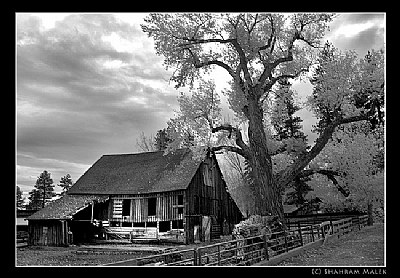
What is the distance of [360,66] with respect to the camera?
13.2m

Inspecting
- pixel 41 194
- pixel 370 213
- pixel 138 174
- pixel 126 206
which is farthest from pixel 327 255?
pixel 41 194

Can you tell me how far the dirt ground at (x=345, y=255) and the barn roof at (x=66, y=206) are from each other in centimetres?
1228

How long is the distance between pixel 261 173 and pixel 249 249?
271 cm

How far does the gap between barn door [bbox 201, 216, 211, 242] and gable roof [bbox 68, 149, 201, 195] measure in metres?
2.32

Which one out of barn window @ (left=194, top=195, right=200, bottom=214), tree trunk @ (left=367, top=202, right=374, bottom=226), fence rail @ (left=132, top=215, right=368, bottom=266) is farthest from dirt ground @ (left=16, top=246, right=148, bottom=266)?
tree trunk @ (left=367, top=202, right=374, bottom=226)

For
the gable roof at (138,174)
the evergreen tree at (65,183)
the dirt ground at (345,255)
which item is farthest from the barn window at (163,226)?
the dirt ground at (345,255)

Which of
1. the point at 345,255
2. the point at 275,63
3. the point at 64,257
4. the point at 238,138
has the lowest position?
the point at 64,257

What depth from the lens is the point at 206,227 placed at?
2141 centimetres

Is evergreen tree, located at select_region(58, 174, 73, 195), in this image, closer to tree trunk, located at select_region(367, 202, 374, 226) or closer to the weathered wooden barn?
the weathered wooden barn

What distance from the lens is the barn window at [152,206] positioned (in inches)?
849

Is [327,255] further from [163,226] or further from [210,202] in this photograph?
[163,226]

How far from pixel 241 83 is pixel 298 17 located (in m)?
2.79

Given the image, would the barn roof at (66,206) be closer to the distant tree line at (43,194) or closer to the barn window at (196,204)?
the distant tree line at (43,194)
